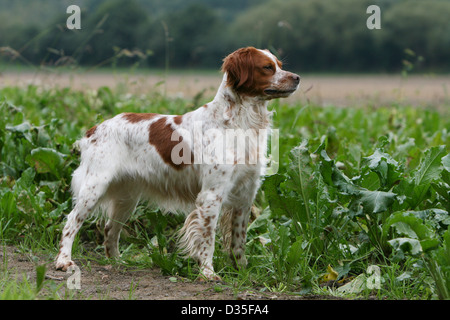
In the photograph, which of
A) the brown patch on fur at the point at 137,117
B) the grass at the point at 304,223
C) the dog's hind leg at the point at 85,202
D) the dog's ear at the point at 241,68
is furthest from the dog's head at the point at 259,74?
the dog's hind leg at the point at 85,202

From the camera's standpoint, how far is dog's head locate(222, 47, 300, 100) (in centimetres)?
385

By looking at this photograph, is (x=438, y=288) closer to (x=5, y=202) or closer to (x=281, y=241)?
(x=281, y=241)

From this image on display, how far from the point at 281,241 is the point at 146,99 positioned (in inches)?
208

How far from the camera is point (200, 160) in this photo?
155 inches

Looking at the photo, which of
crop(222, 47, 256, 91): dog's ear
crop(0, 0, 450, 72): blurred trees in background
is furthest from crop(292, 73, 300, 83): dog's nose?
crop(0, 0, 450, 72): blurred trees in background

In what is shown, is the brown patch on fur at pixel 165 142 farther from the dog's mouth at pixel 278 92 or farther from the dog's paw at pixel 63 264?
the dog's paw at pixel 63 264

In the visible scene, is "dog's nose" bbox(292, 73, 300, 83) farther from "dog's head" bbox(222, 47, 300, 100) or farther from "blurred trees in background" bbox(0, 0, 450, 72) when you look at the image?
"blurred trees in background" bbox(0, 0, 450, 72)

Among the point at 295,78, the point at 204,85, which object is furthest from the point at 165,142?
the point at 204,85

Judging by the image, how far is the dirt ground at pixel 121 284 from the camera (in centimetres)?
338

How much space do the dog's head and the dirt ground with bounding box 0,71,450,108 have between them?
1231 millimetres

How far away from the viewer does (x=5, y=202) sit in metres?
4.48

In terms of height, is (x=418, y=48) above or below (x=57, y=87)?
above

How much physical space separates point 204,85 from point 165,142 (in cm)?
816
